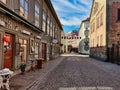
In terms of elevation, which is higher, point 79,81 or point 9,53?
point 9,53

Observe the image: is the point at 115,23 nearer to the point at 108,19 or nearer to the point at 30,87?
the point at 108,19

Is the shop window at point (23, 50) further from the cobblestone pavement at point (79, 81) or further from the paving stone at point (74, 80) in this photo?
the cobblestone pavement at point (79, 81)

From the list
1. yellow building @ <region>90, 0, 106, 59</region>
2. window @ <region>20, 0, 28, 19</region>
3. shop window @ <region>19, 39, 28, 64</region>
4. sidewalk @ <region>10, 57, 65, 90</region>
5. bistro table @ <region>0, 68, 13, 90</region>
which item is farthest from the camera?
yellow building @ <region>90, 0, 106, 59</region>

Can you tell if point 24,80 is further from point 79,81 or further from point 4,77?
point 4,77

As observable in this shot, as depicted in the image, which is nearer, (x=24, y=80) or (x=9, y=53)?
(x=24, y=80)

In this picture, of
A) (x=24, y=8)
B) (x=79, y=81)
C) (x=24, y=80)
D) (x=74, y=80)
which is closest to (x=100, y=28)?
(x=24, y=8)

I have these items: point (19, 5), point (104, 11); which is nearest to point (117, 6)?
point (104, 11)

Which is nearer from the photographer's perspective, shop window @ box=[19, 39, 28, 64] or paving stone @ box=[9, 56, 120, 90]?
paving stone @ box=[9, 56, 120, 90]

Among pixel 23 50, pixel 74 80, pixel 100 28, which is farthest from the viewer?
pixel 100 28

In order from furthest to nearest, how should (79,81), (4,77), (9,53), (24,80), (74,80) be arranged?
(9,53), (74,80), (79,81), (24,80), (4,77)

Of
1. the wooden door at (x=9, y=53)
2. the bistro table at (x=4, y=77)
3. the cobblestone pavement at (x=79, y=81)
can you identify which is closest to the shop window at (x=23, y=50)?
the wooden door at (x=9, y=53)

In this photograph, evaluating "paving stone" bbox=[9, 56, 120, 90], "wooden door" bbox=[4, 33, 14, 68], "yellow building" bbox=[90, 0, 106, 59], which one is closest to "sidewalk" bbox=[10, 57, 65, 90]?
"paving stone" bbox=[9, 56, 120, 90]

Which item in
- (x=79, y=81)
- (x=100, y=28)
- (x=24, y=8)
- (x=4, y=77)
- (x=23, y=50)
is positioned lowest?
(x=79, y=81)

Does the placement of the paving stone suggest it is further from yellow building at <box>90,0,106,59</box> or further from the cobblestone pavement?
yellow building at <box>90,0,106,59</box>
